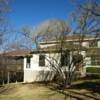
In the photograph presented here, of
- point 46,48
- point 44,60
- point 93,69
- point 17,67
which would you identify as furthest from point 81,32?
point 17,67

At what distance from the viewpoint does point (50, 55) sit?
32156mm

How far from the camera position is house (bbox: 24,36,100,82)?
1123 inches

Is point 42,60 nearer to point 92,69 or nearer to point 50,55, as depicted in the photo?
point 50,55

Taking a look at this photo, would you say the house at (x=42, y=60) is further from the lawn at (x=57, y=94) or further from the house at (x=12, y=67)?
the lawn at (x=57, y=94)

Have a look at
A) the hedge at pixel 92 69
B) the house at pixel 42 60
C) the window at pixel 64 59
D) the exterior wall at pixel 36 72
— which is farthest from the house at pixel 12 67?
the hedge at pixel 92 69

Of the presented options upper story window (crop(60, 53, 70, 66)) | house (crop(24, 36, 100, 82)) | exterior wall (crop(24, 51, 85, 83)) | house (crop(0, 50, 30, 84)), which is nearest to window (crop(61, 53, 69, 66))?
upper story window (crop(60, 53, 70, 66))

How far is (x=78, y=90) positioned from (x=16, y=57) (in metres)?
17.8

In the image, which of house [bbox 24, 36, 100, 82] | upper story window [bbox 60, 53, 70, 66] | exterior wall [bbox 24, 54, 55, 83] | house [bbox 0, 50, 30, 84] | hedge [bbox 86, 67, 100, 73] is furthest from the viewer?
hedge [bbox 86, 67, 100, 73]

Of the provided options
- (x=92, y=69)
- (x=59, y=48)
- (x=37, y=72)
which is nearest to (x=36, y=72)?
(x=37, y=72)

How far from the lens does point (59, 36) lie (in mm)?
28141

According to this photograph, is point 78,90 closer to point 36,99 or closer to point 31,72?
point 36,99

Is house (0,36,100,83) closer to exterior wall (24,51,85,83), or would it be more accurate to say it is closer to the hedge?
exterior wall (24,51,85,83)

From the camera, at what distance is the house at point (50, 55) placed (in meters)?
28.5

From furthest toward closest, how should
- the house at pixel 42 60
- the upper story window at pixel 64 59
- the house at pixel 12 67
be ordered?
the house at pixel 12 67 < the upper story window at pixel 64 59 < the house at pixel 42 60
